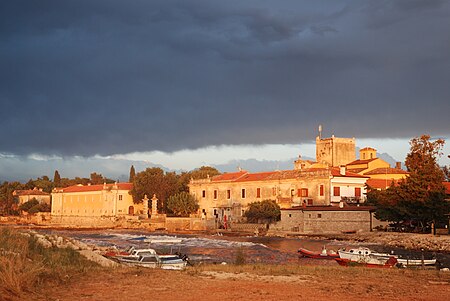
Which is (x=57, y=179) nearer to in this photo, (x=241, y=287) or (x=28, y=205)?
(x=28, y=205)

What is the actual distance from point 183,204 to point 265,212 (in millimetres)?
19248

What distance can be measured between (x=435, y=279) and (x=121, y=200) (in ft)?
259

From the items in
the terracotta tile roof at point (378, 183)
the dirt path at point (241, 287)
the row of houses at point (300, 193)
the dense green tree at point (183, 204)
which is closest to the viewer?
the dirt path at point (241, 287)

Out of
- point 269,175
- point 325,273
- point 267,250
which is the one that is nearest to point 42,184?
point 269,175

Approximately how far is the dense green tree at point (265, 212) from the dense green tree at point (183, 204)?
49.7 feet

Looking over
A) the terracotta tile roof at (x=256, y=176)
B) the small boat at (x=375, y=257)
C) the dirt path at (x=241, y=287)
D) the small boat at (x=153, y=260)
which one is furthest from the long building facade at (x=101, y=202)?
→ the dirt path at (x=241, y=287)

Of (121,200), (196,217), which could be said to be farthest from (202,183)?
(121,200)

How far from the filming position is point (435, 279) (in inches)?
704

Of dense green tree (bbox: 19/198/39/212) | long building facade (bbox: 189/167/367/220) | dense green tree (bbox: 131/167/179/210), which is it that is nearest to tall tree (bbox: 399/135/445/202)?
long building facade (bbox: 189/167/367/220)

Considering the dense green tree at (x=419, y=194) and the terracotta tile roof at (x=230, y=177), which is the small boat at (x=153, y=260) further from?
the terracotta tile roof at (x=230, y=177)

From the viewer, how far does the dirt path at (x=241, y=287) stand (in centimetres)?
1320

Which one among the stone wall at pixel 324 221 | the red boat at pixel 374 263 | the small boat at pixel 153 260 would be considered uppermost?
the stone wall at pixel 324 221

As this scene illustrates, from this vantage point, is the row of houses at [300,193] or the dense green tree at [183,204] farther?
the dense green tree at [183,204]

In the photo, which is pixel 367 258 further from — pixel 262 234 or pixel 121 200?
pixel 121 200
